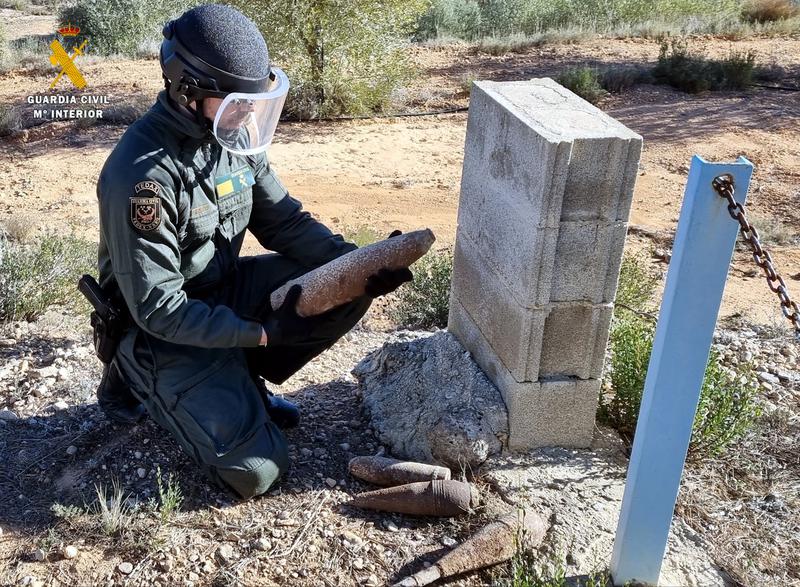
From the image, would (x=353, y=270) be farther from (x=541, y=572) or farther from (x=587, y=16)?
(x=587, y=16)

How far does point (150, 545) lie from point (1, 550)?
1.87ft

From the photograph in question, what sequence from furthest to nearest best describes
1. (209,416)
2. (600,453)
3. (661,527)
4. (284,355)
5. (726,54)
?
(726,54)
(284,355)
(600,453)
(209,416)
(661,527)

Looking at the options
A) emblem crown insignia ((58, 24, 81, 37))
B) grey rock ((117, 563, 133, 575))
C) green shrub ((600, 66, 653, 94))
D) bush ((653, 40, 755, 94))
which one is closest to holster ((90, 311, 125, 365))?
grey rock ((117, 563, 133, 575))

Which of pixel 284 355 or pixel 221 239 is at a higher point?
pixel 221 239

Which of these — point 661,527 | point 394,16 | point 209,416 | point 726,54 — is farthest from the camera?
point 726,54

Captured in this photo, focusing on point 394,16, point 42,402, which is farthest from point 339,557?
point 394,16

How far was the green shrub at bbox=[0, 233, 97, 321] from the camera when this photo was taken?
4949 millimetres

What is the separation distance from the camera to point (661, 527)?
2.75m

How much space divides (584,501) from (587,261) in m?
0.94

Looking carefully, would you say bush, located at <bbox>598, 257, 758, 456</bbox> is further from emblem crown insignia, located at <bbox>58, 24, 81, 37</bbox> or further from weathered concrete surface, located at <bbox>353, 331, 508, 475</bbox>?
emblem crown insignia, located at <bbox>58, 24, 81, 37</bbox>

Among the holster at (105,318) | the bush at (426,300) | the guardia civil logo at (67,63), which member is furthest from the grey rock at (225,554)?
the guardia civil logo at (67,63)

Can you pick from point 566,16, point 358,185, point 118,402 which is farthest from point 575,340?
point 566,16

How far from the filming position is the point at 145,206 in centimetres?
306

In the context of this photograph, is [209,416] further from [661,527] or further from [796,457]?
[796,457]
